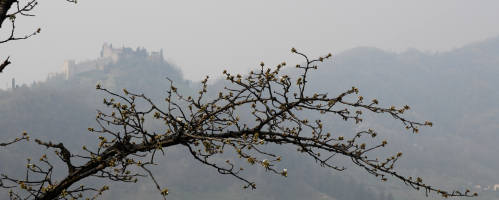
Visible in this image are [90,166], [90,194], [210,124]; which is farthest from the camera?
[90,194]

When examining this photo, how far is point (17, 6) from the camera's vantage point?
18.1 feet

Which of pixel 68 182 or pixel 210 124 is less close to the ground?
pixel 210 124

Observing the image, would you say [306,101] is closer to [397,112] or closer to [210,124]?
[397,112]

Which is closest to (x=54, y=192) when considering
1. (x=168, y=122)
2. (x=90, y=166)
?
(x=90, y=166)

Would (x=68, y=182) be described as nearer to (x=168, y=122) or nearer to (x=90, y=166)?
(x=90, y=166)

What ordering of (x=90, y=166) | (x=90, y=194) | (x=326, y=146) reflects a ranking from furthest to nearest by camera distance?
(x=90, y=194) < (x=90, y=166) < (x=326, y=146)

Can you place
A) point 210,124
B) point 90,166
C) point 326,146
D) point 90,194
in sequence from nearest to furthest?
point 326,146
point 90,166
point 210,124
point 90,194

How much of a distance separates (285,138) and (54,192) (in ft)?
9.26

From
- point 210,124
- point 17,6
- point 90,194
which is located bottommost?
point 210,124

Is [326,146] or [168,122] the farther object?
[168,122]

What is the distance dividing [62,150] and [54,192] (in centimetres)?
51

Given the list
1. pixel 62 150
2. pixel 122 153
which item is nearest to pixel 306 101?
pixel 122 153

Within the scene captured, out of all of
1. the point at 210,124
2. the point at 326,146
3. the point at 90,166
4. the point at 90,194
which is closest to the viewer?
the point at 326,146

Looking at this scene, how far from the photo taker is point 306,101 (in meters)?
4.71
